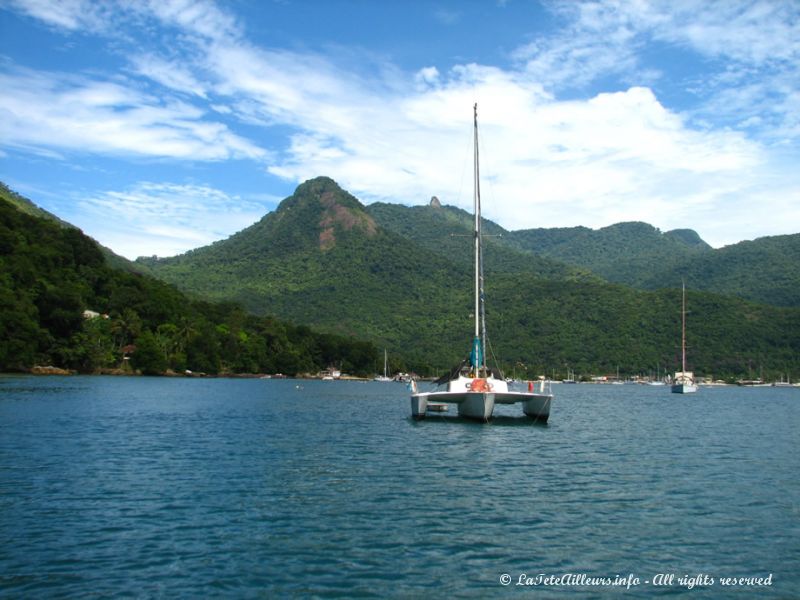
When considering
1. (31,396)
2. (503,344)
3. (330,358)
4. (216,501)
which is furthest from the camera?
(503,344)

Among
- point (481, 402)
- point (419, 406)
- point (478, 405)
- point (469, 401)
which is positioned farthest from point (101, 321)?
point (481, 402)

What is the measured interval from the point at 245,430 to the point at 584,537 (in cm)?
2380

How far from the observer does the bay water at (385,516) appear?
11.9m

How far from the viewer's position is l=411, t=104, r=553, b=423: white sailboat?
39.3 meters

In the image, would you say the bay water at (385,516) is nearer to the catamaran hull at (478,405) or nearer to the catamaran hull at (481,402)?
the catamaran hull at (478,405)

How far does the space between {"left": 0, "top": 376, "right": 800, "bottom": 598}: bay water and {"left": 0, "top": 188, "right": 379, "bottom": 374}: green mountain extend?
64.3m

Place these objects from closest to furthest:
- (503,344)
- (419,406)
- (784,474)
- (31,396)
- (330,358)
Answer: (784,474) → (419,406) → (31,396) → (330,358) → (503,344)

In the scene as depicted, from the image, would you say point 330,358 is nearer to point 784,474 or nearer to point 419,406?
point 419,406

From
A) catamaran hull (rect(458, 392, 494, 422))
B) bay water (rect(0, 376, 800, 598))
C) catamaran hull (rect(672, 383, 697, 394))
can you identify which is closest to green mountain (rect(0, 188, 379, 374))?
bay water (rect(0, 376, 800, 598))

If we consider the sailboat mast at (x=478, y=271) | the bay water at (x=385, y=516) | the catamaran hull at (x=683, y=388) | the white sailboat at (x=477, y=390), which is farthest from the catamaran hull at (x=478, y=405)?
the catamaran hull at (x=683, y=388)

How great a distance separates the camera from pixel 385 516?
16312 mm

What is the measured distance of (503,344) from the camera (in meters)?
192

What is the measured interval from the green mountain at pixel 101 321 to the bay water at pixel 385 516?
2530 inches

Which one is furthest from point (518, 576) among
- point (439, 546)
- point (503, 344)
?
point (503, 344)
